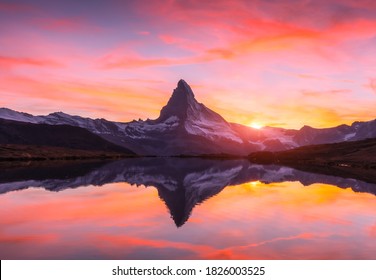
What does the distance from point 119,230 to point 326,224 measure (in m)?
19.3

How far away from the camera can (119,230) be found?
3462 cm

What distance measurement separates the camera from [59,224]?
3712cm

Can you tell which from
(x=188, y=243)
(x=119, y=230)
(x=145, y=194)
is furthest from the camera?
(x=145, y=194)

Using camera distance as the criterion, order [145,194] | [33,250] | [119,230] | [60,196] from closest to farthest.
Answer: [33,250], [119,230], [60,196], [145,194]

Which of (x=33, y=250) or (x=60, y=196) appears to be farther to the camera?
(x=60, y=196)

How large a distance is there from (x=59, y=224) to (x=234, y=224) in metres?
15.8

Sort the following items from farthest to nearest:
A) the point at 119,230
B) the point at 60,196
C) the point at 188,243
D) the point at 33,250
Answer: the point at 60,196 → the point at 119,230 → the point at 188,243 → the point at 33,250
